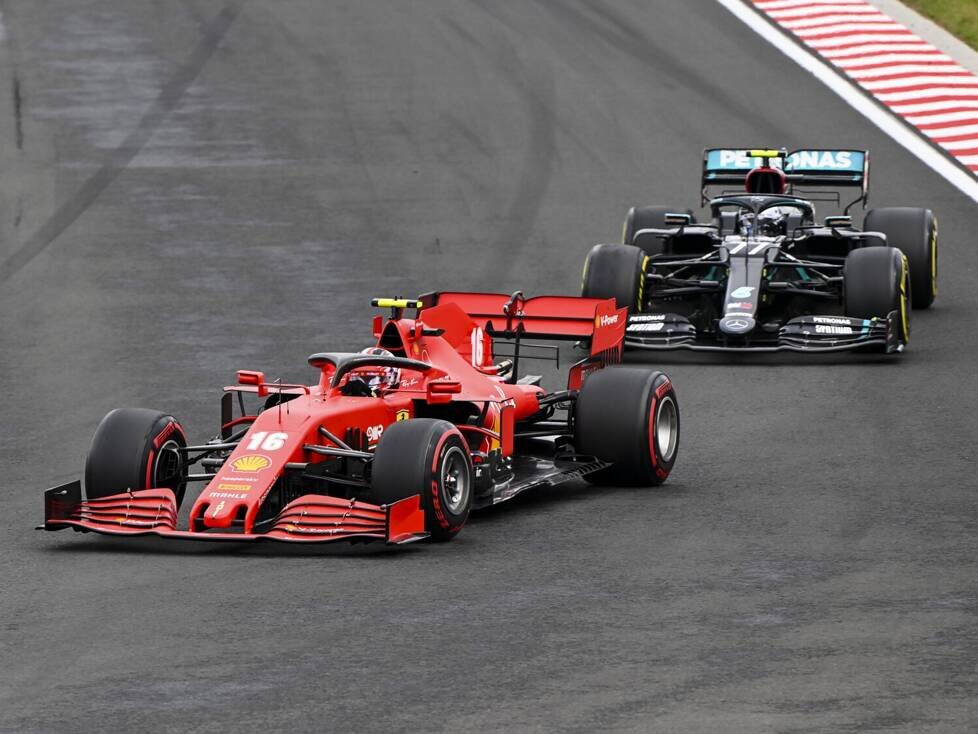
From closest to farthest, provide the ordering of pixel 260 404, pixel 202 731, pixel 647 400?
pixel 202 731, pixel 647 400, pixel 260 404

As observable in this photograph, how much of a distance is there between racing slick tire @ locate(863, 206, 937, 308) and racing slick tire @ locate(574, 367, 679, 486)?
7796mm

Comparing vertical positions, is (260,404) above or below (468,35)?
below

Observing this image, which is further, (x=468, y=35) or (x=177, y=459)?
(x=468, y=35)

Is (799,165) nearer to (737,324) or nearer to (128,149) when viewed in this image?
(737,324)

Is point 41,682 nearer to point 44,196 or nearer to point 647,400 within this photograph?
point 647,400

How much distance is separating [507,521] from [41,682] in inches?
172

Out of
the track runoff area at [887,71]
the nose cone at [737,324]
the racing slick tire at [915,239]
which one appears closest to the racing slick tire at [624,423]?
the nose cone at [737,324]

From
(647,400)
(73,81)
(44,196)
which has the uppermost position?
(73,81)

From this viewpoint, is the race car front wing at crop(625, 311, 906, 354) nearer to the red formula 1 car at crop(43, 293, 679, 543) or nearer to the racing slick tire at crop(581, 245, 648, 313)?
the racing slick tire at crop(581, 245, 648, 313)

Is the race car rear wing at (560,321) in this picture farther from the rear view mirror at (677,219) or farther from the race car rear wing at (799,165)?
the race car rear wing at (799,165)

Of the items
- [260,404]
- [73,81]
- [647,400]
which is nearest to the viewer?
[647,400]

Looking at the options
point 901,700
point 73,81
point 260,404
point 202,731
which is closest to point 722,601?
point 901,700

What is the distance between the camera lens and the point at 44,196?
26.4m

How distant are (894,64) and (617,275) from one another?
13.3 m
